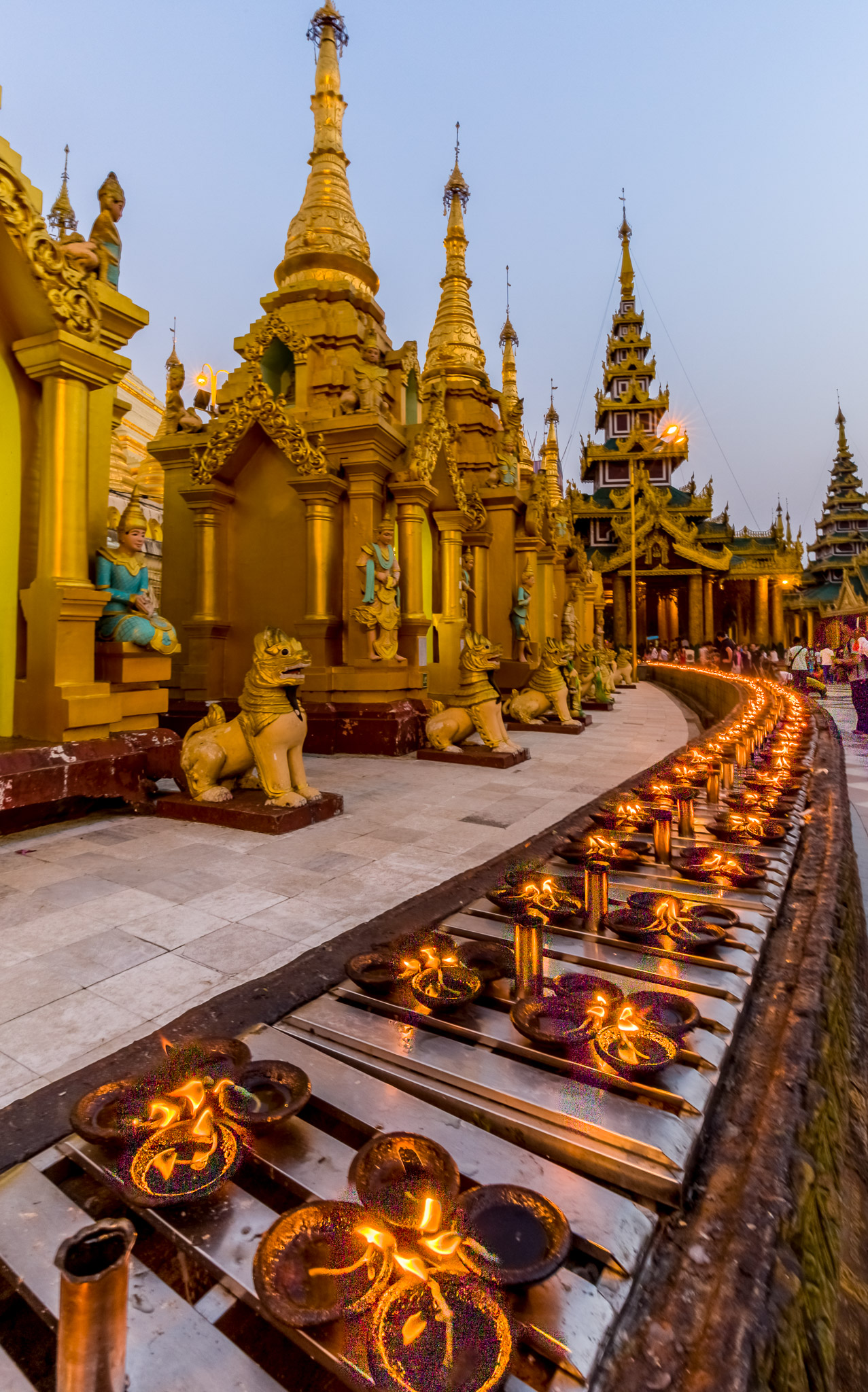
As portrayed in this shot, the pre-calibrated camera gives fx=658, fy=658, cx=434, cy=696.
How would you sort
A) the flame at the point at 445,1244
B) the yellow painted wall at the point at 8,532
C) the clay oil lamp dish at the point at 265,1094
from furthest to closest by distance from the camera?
1. the yellow painted wall at the point at 8,532
2. the clay oil lamp dish at the point at 265,1094
3. the flame at the point at 445,1244

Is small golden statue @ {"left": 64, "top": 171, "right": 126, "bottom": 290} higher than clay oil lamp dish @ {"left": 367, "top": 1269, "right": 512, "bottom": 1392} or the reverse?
higher

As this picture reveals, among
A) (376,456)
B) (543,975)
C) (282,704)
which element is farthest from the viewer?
(376,456)

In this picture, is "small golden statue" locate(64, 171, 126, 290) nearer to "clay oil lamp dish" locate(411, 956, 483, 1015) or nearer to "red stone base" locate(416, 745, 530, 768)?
"red stone base" locate(416, 745, 530, 768)

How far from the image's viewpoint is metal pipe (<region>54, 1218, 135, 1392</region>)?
2.74ft

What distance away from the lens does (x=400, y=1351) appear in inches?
37.1

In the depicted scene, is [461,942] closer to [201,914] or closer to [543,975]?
[543,975]

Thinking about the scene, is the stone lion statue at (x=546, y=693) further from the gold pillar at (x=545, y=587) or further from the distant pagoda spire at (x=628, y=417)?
the distant pagoda spire at (x=628, y=417)

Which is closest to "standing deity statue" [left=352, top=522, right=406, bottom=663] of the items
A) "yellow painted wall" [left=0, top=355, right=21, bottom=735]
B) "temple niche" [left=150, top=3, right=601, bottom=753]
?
"temple niche" [left=150, top=3, right=601, bottom=753]

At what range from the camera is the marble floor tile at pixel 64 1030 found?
196 cm

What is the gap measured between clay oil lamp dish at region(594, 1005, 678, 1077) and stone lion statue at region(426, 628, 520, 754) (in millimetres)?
5769

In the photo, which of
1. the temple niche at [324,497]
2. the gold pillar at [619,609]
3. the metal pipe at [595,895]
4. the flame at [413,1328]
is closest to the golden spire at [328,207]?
the temple niche at [324,497]

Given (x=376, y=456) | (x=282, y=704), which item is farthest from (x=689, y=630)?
(x=282, y=704)

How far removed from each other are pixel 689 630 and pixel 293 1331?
3908 cm

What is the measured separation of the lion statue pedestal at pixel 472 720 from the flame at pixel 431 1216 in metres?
6.16
